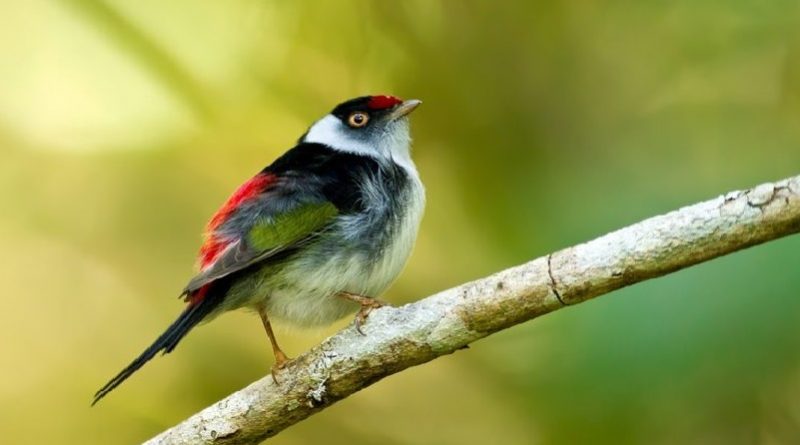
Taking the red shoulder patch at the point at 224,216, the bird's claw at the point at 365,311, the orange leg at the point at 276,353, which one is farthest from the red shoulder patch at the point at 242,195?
the bird's claw at the point at 365,311

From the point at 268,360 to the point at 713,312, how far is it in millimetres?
2224

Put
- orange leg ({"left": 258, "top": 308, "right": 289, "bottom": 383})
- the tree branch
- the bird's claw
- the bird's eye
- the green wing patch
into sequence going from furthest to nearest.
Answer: the bird's eye
the green wing patch
orange leg ({"left": 258, "top": 308, "right": 289, "bottom": 383})
the bird's claw
the tree branch

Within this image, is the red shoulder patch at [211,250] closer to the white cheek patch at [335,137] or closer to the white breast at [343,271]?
the white breast at [343,271]

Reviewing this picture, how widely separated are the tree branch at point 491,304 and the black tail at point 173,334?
0.18m

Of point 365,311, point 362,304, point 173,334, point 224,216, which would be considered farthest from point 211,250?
point 365,311

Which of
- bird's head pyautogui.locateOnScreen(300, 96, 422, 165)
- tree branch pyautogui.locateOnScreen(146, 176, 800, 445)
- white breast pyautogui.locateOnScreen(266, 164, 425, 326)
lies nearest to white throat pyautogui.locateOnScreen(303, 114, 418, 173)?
bird's head pyautogui.locateOnScreen(300, 96, 422, 165)

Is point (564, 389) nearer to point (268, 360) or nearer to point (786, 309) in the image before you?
point (786, 309)

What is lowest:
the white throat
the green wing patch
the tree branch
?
the tree branch

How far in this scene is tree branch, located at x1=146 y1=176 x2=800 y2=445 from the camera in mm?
2025

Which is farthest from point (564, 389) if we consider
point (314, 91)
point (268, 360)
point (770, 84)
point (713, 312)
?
point (314, 91)

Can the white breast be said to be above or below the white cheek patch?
below

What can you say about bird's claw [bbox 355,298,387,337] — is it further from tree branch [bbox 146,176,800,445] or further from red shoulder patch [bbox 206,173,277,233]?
red shoulder patch [bbox 206,173,277,233]

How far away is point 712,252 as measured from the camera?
205cm

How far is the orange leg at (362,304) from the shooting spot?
8.20 ft
